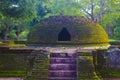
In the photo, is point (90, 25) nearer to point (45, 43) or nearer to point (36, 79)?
point (45, 43)

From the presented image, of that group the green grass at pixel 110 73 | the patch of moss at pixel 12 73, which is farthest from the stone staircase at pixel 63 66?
the patch of moss at pixel 12 73

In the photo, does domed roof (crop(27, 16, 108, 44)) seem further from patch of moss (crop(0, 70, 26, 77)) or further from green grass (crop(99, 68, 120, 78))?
green grass (crop(99, 68, 120, 78))

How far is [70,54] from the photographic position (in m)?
12.6

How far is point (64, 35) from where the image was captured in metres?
17.6

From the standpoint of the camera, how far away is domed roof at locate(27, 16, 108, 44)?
53.2 feet

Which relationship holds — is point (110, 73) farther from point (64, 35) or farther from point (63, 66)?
point (64, 35)

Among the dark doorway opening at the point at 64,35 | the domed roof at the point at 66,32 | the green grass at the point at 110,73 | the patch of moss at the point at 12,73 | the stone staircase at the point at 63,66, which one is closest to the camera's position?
the stone staircase at the point at 63,66

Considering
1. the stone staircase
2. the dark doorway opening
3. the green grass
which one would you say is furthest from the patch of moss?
the dark doorway opening

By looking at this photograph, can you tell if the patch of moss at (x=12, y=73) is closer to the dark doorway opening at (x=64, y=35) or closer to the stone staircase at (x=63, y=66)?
the stone staircase at (x=63, y=66)

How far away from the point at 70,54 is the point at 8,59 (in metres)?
3.23

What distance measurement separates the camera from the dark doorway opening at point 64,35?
665 inches

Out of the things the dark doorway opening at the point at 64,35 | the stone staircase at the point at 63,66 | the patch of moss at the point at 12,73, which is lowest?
the patch of moss at the point at 12,73

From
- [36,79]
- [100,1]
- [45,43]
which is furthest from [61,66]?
[100,1]

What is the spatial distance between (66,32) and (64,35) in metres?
0.50
